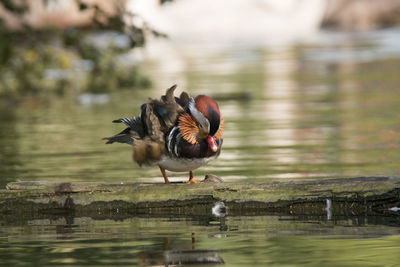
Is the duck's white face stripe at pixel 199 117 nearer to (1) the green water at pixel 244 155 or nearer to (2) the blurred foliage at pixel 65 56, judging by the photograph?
(1) the green water at pixel 244 155

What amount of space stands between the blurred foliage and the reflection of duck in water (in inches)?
300

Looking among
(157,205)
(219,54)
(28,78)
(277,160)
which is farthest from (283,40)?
(157,205)

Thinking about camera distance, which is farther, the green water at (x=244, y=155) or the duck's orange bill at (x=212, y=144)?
the duck's orange bill at (x=212, y=144)

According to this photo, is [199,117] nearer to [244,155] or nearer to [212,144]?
[212,144]

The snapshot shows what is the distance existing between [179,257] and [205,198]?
1483mm

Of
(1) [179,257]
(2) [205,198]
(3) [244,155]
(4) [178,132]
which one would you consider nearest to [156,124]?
(4) [178,132]

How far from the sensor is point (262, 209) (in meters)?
7.68

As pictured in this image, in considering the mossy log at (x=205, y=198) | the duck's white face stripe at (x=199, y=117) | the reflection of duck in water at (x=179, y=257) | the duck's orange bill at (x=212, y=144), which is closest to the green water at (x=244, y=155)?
the reflection of duck in water at (x=179, y=257)

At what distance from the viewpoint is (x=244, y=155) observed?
11.5 m

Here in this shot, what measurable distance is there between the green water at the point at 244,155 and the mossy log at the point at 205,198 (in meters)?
0.16

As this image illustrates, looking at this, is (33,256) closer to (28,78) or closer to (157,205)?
(157,205)

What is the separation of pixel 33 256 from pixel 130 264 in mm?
715

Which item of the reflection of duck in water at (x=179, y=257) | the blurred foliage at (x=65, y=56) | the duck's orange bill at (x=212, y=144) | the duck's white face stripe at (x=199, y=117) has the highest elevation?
the blurred foliage at (x=65, y=56)

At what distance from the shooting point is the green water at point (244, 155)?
6.48 metres
